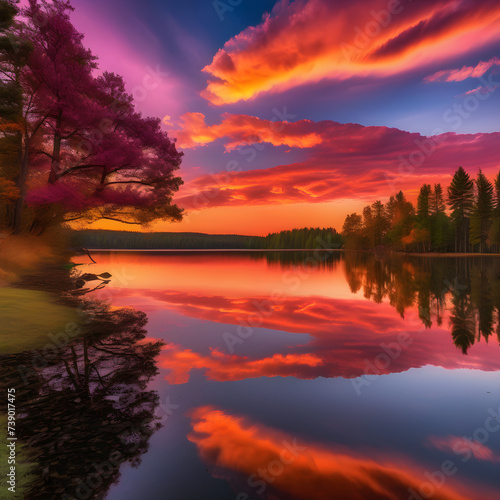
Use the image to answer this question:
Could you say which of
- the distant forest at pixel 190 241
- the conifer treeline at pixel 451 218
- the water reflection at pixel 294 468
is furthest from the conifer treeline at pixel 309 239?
the water reflection at pixel 294 468

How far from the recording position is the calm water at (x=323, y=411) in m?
3.48

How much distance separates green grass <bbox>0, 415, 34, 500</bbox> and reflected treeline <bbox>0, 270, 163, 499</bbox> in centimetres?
5

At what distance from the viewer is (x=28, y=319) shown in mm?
9609

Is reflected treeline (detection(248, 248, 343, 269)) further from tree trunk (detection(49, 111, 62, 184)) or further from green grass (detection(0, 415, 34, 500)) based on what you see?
green grass (detection(0, 415, 34, 500))

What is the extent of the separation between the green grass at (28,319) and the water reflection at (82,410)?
2.08 ft

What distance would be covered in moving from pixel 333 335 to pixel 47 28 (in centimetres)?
2334

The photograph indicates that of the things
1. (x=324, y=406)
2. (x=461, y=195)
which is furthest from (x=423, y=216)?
(x=324, y=406)

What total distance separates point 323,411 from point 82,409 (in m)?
3.83

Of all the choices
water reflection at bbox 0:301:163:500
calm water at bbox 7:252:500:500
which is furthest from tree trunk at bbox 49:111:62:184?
water reflection at bbox 0:301:163:500

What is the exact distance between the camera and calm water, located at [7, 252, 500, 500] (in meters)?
3.48

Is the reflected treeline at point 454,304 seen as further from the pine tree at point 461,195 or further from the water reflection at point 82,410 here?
the pine tree at point 461,195

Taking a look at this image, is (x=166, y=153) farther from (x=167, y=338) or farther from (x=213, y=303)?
(x=167, y=338)

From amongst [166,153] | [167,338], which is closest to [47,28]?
[166,153]

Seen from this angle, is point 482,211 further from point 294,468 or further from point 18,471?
point 18,471
